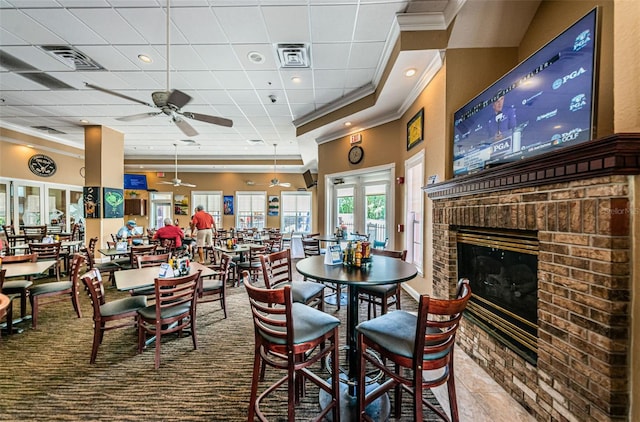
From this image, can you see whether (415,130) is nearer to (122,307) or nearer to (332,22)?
(332,22)

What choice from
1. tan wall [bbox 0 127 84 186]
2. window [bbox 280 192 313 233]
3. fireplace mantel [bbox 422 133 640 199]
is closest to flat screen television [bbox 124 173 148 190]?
tan wall [bbox 0 127 84 186]

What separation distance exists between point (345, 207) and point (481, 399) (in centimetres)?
472

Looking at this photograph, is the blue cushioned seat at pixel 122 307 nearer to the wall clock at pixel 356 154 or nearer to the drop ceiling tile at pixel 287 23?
the drop ceiling tile at pixel 287 23

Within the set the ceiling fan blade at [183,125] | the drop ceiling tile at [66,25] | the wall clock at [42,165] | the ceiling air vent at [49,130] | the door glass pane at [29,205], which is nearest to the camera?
the drop ceiling tile at [66,25]

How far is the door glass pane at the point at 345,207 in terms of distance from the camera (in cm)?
624

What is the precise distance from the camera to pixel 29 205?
24.2ft

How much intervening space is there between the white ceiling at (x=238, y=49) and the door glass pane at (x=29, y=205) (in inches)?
78.8

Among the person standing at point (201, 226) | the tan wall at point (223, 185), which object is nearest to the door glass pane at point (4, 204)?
the tan wall at point (223, 185)

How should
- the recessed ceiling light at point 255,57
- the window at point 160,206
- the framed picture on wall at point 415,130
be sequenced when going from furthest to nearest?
the window at point 160,206, the framed picture on wall at point 415,130, the recessed ceiling light at point 255,57

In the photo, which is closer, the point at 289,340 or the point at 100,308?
the point at 289,340

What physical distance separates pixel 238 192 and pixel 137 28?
8240 millimetres

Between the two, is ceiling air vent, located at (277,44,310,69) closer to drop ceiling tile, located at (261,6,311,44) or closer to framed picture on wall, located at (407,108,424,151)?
drop ceiling tile, located at (261,6,311,44)

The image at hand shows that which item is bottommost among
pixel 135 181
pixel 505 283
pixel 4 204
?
pixel 505 283

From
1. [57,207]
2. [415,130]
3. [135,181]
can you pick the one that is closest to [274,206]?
[135,181]
